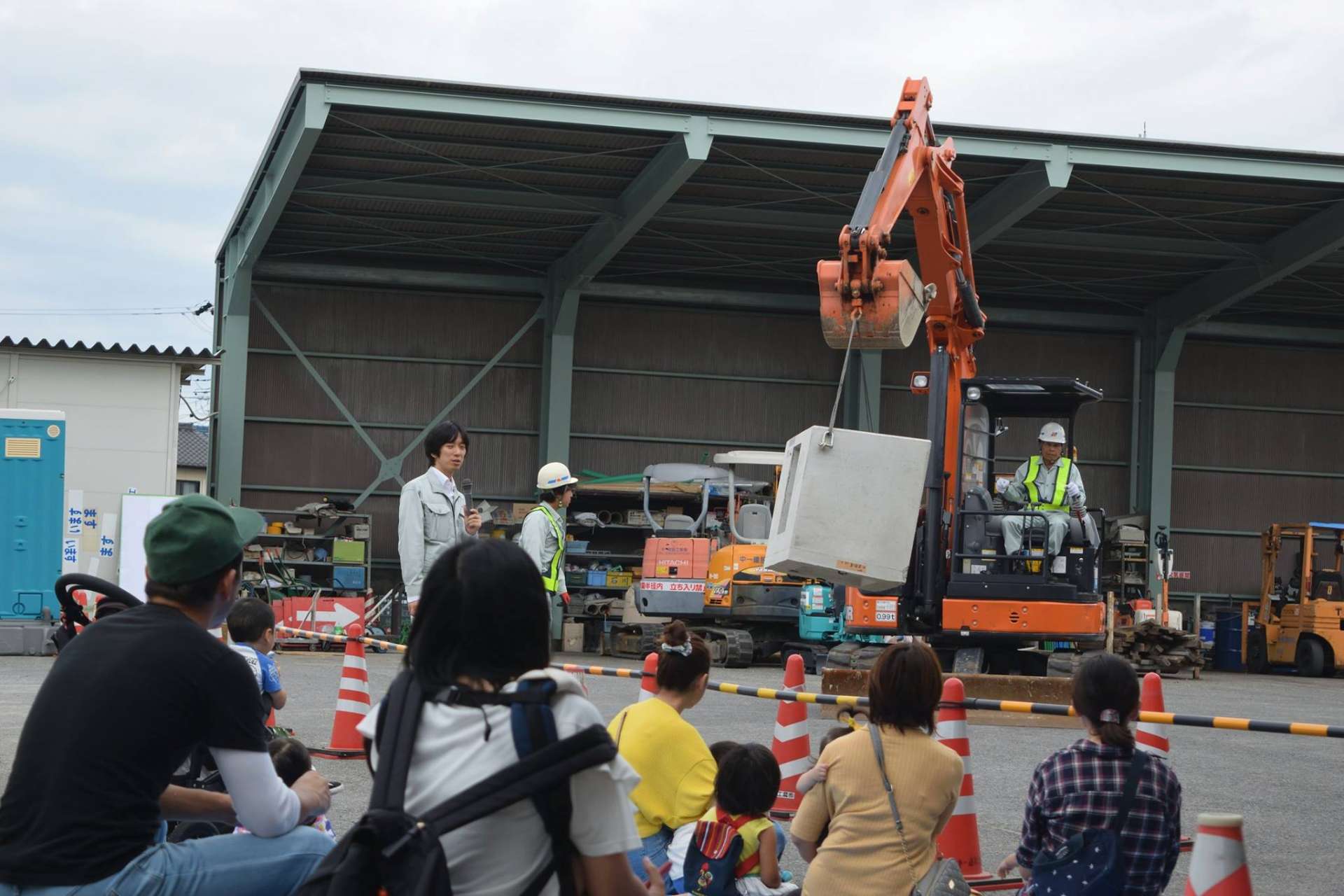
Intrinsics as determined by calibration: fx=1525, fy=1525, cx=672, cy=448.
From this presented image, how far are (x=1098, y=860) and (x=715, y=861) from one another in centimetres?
120

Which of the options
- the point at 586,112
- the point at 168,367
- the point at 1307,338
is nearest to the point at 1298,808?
the point at 586,112

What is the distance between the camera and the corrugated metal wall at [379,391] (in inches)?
1064

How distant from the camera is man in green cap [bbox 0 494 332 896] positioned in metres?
3.18

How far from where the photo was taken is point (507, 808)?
2.62 m

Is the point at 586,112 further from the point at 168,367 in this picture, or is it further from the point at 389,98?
the point at 168,367

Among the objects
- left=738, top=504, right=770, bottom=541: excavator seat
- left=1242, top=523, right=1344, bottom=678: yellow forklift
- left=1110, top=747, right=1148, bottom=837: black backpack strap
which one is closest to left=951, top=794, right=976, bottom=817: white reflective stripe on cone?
left=1110, top=747, right=1148, bottom=837: black backpack strap

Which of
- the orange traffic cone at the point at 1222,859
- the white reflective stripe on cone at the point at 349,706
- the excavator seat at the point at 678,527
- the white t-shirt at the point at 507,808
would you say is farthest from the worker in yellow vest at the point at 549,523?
the excavator seat at the point at 678,527

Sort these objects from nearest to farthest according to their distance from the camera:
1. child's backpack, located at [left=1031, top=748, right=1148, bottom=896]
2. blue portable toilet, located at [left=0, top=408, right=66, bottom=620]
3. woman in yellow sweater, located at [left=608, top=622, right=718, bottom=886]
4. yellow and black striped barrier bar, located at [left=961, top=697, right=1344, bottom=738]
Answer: child's backpack, located at [left=1031, top=748, right=1148, bottom=896], woman in yellow sweater, located at [left=608, top=622, right=718, bottom=886], yellow and black striped barrier bar, located at [left=961, top=697, right=1344, bottom=738], blue portable toilet, located at [left=0, top=408, right=66, bottom=620]

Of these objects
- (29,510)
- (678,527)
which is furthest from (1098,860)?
(678,527)

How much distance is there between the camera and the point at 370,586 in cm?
2719

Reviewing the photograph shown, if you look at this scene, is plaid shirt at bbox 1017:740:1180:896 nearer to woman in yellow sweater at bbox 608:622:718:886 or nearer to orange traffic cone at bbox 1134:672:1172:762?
woman in yellow sweater at bbox 608:622:718:886

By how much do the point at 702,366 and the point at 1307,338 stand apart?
11.7m

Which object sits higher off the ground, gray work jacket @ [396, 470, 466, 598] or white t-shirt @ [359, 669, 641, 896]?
gray work jacket @ [396, 470, 466, 598]

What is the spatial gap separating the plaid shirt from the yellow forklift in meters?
23.5
